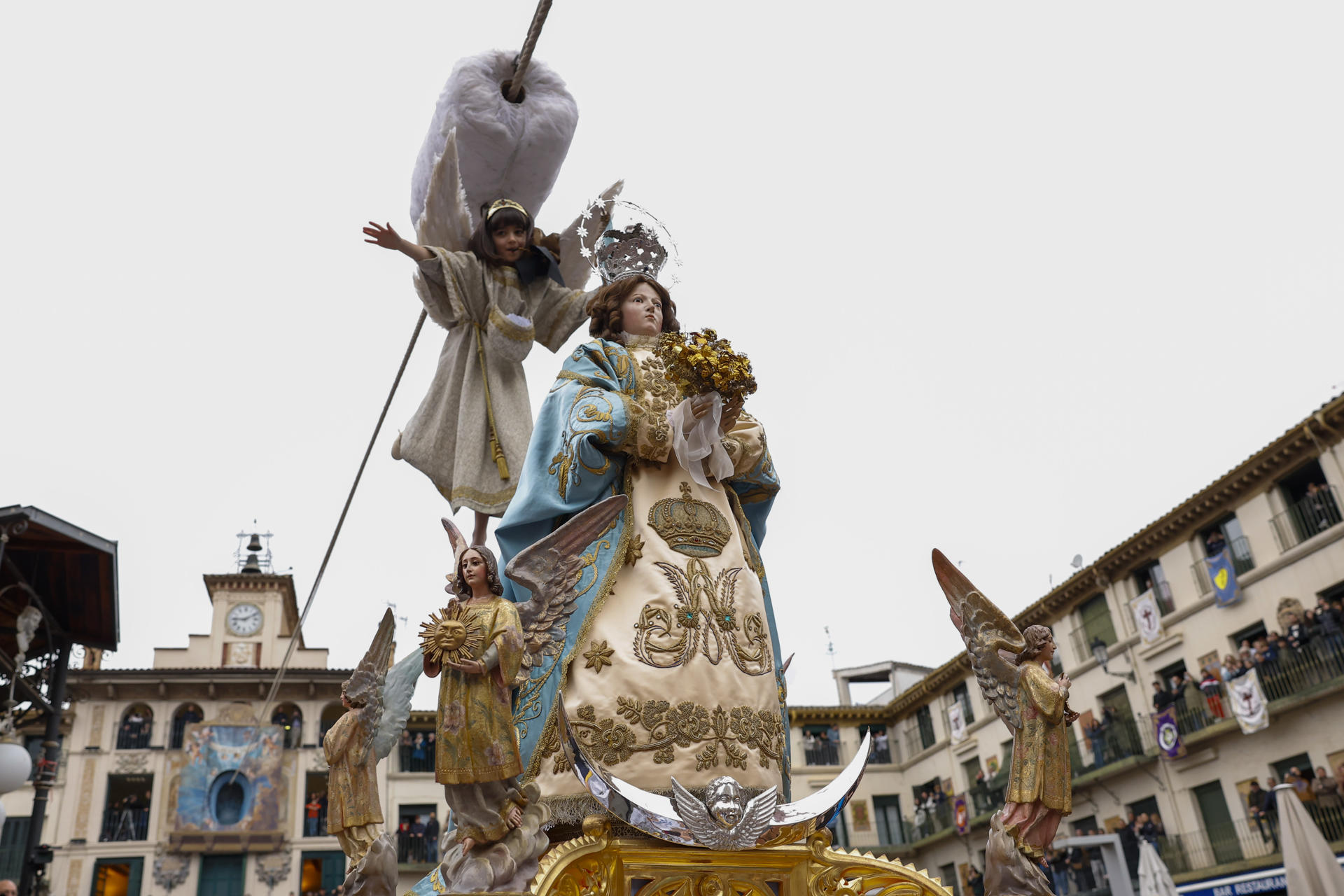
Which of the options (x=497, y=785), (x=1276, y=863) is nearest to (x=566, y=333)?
(x=497, y=785)

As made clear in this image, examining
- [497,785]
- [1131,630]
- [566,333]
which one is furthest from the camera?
[1131,630]

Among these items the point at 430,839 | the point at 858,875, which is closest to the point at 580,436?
the point at 858,875

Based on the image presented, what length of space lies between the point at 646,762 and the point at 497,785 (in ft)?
Result: 2.48

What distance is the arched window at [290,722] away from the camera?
33.1 meters

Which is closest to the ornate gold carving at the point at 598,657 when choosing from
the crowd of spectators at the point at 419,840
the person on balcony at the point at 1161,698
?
the person on balcony at the point at 1161,698

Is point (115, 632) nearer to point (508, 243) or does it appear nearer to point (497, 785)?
point (508, 243)

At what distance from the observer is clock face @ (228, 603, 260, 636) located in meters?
35.7

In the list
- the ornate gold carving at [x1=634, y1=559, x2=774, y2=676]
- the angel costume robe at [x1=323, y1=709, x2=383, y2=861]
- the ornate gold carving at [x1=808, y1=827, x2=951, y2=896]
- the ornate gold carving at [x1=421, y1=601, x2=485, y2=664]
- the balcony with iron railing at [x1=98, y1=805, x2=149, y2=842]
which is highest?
the balcony with iron railing at [x1=98, y1=805, x2=149, y2=842]

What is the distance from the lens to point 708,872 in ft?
13.4

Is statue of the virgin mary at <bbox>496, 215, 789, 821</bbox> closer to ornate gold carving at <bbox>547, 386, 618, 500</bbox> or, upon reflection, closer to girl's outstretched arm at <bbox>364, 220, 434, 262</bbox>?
ornate gold carving at <bbox>547, 386, 618, 500</bbox>

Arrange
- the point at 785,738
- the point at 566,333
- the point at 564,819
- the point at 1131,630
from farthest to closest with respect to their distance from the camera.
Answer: the point at 1131,630 → the point at 566,333 → the point at 785,738 → the point at 564,819

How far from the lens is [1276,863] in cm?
2228

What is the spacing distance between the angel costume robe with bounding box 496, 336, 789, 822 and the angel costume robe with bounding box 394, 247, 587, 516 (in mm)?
1287

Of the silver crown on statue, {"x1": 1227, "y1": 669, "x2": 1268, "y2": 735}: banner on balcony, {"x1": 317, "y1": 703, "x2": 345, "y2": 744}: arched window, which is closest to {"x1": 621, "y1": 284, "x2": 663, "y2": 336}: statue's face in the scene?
the silver crown on statue
